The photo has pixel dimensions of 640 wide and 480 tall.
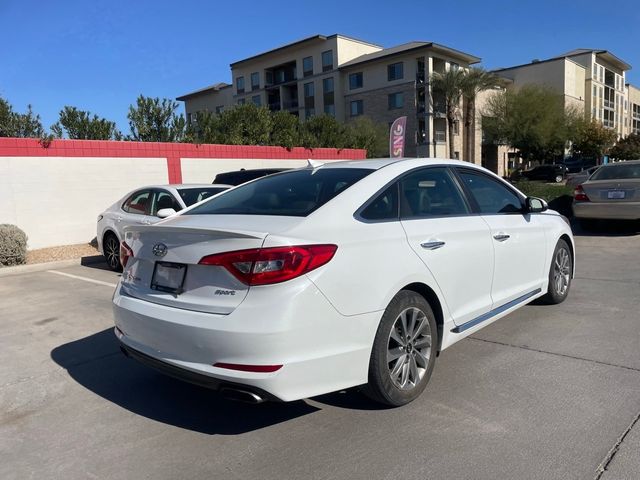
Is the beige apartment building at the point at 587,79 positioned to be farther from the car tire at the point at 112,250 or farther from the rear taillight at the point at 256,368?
the rear taillight at the point at 256,368

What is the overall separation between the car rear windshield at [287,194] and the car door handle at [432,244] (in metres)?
0.62

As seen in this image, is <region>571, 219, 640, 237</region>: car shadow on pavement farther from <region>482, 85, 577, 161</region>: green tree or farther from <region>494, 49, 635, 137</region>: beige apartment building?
<region>494, 49, 635, 137</region>: beige apartment building

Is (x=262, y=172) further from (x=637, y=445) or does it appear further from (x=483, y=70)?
(x=483, y=70)

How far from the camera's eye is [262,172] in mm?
10844

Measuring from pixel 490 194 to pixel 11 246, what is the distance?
850cm

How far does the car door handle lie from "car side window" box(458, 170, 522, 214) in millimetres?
910

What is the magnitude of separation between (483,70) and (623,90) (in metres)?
47.7

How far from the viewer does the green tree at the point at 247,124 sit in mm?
18375

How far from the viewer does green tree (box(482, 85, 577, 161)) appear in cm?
4806

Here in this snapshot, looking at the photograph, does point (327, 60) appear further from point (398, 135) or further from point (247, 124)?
point (398, 135)

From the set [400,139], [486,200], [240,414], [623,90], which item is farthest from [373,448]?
[623,90]

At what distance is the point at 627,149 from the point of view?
171ft

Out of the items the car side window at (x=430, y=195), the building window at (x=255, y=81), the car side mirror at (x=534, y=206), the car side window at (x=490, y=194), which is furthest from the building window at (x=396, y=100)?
the car side window at (x=430, y=195)

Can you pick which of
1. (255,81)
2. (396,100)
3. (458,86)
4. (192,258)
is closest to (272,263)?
(192,258)
